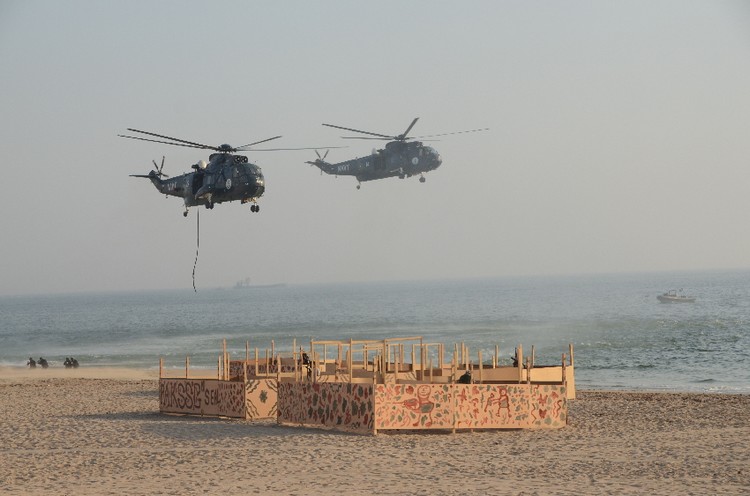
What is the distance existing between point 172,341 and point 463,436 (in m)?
85.7

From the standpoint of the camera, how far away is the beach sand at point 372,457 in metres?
18.8

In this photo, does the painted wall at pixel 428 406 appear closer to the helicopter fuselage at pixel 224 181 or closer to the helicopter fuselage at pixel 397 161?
the helicopter fuselage at pixel 224 181

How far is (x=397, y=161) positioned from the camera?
57688 mm

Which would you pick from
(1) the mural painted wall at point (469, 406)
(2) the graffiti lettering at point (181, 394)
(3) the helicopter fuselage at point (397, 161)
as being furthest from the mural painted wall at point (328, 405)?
(3) the helicopter fuselage at point (397, 161)

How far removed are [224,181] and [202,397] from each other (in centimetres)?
1107

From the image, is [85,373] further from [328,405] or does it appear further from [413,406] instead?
[413,406]

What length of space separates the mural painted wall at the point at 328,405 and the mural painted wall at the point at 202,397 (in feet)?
7.38

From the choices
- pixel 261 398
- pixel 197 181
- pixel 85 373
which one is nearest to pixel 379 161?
pixel 197 181

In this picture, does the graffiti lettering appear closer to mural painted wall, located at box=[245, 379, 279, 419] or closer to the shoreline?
mural painted wall, located at box=[245, 379, 279, 419]

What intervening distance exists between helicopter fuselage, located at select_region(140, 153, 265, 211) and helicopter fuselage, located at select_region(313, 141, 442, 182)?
17.5m

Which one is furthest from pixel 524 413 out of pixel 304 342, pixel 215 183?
pixel 304 342

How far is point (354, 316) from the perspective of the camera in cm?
15812

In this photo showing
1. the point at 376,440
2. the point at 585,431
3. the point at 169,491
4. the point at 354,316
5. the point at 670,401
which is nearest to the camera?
the point at 169,491

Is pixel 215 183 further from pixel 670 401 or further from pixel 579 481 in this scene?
pixel 579 481
